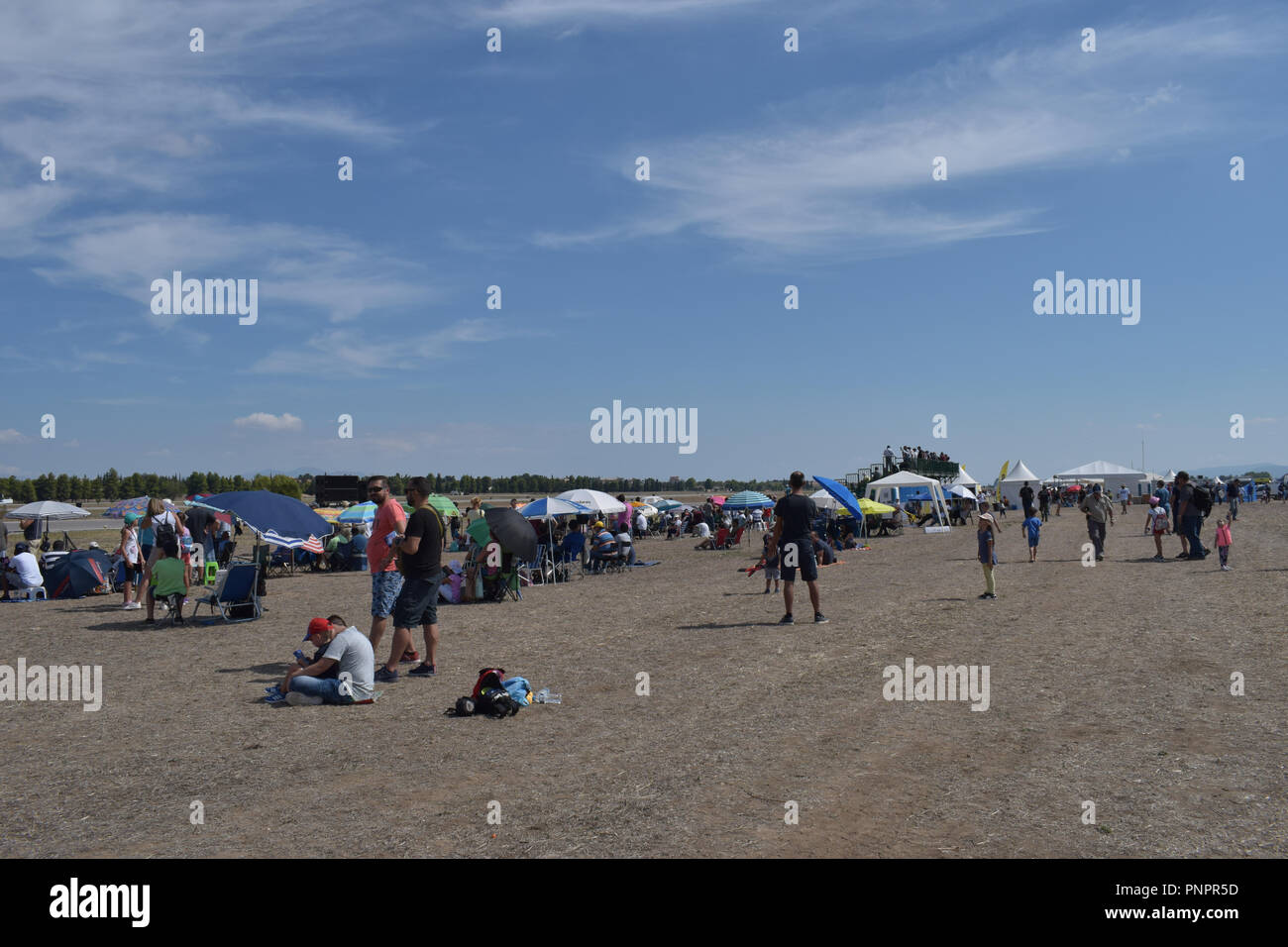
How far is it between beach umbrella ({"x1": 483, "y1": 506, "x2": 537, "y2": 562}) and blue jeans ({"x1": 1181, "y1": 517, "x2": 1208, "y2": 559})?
46.7 ft

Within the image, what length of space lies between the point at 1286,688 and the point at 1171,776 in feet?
10.2

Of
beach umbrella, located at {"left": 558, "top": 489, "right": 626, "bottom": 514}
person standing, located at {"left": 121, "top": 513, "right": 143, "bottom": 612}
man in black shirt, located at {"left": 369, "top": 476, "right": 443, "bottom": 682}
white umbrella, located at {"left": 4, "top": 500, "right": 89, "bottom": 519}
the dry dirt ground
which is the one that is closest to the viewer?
the dry dirt ground

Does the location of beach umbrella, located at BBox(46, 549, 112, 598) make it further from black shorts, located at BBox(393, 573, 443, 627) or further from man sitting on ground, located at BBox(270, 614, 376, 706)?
man sitting on ground, located at BBox(270, 614, 376, 706)

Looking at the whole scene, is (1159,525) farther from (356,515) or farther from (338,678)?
(356,515)

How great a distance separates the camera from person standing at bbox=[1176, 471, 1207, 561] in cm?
1866

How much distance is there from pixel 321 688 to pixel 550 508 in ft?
46.7

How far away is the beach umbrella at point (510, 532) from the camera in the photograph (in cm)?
1555

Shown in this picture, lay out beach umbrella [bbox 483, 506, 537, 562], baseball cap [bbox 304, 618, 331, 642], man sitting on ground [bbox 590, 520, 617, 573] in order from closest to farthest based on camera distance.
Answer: baseball cap [bbox 304, 618, 331, 642] → beach umbrella [bbox 483, 506, 537, 562] → man sitting on ground [bbox 590, 520, 617, 573]

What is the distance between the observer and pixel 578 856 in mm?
4301

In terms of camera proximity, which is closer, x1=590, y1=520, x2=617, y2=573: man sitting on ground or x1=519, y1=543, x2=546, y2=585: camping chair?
→ x1=519, y1=543, x2=546, y2=585: camping chair

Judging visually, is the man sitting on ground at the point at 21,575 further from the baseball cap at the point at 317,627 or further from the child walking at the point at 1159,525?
the child walking at the point at 1159,525

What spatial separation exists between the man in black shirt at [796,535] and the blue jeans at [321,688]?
577 centimetres

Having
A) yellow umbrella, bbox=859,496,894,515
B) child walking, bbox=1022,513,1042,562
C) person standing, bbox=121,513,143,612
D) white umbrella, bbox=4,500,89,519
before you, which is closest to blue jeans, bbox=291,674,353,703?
person standing, bbox=121,513,143,612
